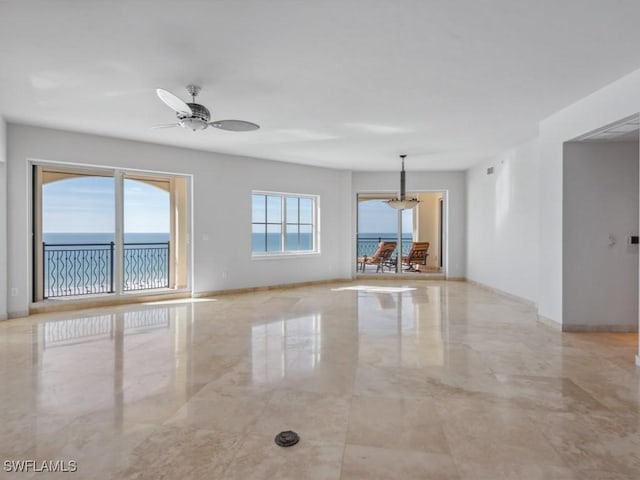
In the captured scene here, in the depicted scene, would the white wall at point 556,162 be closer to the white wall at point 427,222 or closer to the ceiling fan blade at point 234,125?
the ceiling fan blade at point 234,125

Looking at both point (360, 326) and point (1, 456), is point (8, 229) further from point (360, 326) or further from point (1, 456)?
point (360, 326)

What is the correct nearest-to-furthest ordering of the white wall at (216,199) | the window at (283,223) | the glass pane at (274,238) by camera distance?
the white wall at (216,199) → the window at (283,223) → the glass pane at (274,238)

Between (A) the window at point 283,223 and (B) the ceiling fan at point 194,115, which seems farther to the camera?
(A) the window at point 283,223

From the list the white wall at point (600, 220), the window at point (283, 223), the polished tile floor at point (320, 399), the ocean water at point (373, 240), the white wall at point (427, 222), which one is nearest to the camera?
the polished tile floor at point (320, 399)

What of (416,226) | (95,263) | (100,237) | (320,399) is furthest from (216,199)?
(416,226)

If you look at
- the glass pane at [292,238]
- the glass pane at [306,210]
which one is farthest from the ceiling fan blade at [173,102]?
the glass pane at [306,210]

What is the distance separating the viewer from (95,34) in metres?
2.72

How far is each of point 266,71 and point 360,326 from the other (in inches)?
119

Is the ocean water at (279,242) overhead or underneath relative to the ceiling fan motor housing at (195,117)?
underneath

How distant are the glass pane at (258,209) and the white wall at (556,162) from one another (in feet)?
16.3

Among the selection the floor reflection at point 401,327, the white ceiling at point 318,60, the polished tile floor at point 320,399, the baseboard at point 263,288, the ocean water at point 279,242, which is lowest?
the polished tile floor at point 320,399

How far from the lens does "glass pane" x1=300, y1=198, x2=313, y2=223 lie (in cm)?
833

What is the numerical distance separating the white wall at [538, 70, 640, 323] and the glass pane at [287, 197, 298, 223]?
4.79 meters

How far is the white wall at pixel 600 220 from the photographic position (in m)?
4.25
